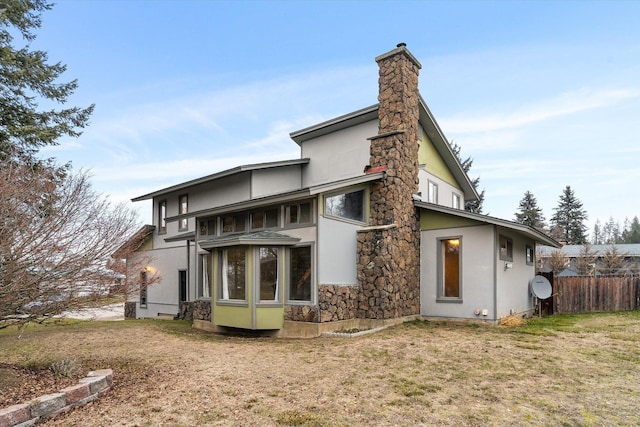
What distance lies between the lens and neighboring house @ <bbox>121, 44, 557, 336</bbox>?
980cm

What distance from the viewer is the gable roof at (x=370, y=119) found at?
43.5 feet

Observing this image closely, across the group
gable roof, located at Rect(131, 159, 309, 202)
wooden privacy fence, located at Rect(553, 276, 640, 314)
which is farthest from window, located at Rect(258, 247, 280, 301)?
wooden privacy fence, located at Rect(553, 276, 640, 314)

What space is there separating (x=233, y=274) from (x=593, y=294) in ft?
46.4

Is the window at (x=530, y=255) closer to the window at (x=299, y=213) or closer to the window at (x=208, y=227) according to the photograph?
the window at (x=299, y=213)

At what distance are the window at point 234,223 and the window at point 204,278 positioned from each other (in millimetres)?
1014

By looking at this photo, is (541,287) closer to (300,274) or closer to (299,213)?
(300,274)

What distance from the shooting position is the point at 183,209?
674 inches

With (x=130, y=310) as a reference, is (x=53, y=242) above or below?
above

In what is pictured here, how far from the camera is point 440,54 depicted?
54.6 ft

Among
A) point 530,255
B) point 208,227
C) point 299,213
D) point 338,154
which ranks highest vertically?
point 338,154

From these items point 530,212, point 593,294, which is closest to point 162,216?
point 593,294

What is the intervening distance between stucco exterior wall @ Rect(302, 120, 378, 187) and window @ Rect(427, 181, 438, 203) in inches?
110

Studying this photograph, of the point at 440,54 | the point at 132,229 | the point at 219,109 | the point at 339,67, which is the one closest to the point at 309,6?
the point at 339,67

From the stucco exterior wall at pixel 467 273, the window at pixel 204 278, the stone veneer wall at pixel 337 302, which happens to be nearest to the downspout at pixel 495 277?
the stucco exterior wall at pixel 467 273
